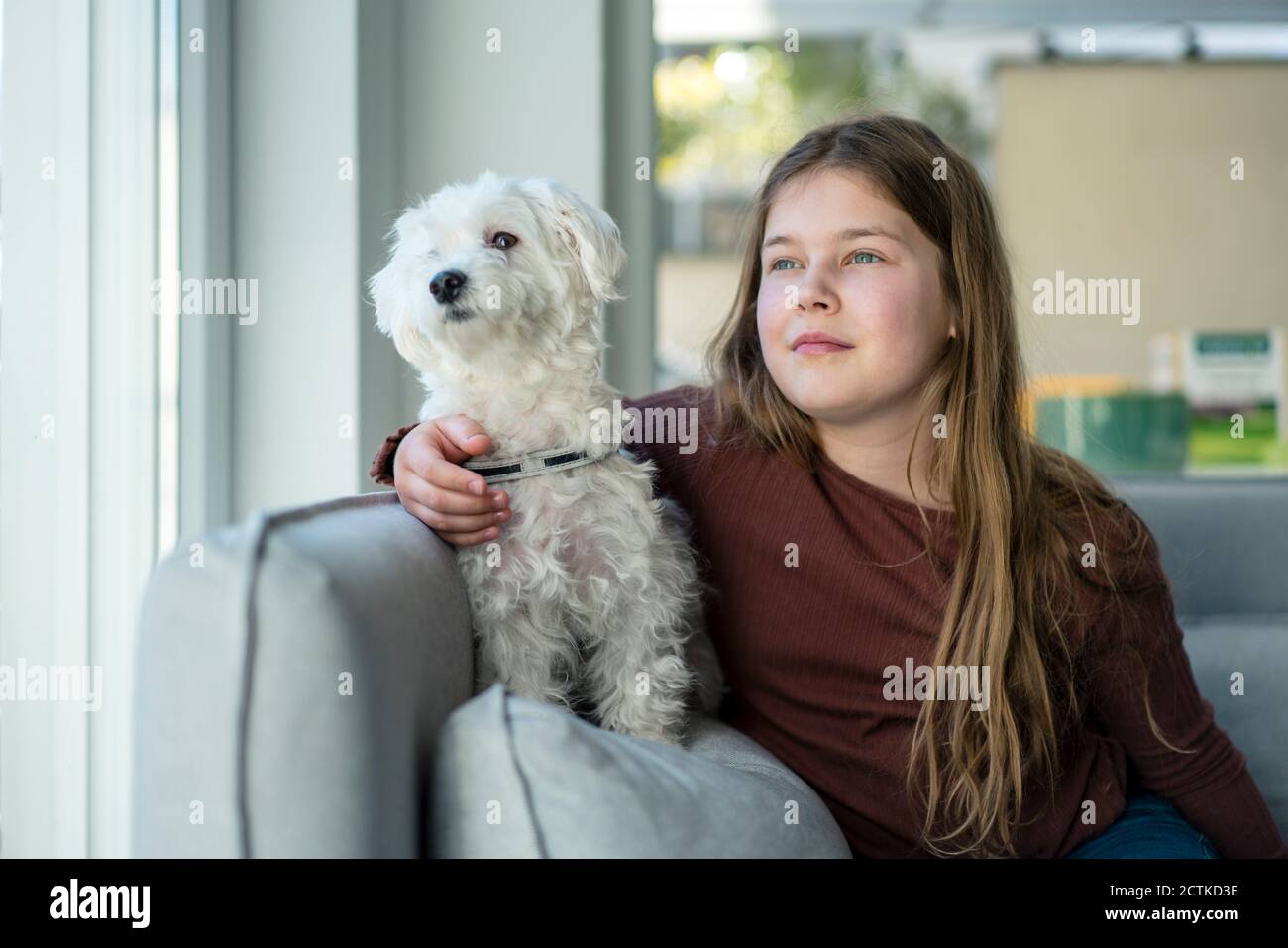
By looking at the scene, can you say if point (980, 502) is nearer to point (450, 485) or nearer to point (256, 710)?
point (450, 485)

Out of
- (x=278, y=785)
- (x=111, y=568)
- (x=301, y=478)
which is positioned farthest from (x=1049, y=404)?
(x=278, y=785)

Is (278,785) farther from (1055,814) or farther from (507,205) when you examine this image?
(1055,814)

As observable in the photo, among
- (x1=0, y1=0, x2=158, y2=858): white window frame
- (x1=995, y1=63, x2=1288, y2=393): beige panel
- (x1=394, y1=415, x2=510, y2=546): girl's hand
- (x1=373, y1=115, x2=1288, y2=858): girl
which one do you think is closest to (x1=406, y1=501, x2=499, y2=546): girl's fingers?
(x1=394, y1=415, x2=510, y2=546): girl's hand

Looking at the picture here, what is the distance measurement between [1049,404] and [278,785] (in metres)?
2.62

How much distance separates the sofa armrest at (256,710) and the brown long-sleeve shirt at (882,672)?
69 cm

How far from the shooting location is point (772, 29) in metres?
4.81

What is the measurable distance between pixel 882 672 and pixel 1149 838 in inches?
14.6

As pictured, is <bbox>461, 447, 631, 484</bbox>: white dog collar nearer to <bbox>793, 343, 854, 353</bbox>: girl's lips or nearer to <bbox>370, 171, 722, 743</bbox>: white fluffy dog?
<bbox>370, 171, 722, 743</bbox>: white fluffy dog

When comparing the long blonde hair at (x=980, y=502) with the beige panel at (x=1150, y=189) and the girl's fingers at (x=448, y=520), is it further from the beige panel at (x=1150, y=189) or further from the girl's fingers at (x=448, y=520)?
the beige panel at (x=1150, y=189)

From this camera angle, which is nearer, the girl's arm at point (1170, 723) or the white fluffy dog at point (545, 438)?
the white fluffy dog at point (545, 438)

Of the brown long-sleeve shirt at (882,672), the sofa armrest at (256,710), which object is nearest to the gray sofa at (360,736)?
the sofa armrest at (256,710)

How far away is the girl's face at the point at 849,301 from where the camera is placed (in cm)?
136

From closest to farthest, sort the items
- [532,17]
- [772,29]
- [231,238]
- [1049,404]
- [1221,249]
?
1. [231,238]
2. [532,17]
3. [1049,404]
4. [1221,249]
5. [772,29]

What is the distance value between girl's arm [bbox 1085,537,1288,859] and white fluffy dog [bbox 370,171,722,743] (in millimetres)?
549
